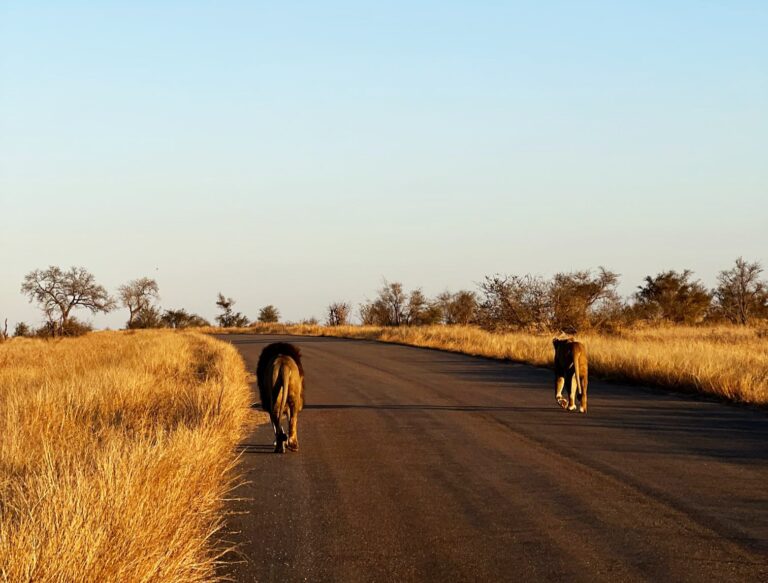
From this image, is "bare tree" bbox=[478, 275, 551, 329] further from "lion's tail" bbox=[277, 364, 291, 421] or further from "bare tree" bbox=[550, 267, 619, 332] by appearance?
"lion's tail" bbox=[277, 364, 291, 421]

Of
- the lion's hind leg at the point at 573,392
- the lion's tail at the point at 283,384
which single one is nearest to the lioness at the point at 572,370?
the lion's hind leg at the point at 573,392

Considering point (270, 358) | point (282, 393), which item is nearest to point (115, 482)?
point (282, 393)

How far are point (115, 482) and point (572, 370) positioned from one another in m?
9.06

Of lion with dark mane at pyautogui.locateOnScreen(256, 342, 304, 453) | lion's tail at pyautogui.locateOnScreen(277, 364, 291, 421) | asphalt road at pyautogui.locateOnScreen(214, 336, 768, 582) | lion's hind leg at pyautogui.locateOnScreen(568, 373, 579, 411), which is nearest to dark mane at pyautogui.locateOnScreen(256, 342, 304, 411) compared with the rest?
lion with dark mane at pyautogui.locateOnScreen(256, 342, 304, 453)

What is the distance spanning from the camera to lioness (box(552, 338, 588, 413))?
43.7 feet

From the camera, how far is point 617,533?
20.1 ft

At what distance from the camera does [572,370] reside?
43.8ft

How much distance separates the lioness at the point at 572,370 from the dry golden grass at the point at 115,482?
5536mm

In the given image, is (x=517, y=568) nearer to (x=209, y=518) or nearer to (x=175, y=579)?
(x=175, y=579)

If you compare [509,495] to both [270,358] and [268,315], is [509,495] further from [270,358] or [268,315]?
[268,315]

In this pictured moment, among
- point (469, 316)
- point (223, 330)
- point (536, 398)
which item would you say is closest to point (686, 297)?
point (469, 316)

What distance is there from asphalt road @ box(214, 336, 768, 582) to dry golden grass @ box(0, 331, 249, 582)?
43 centimetres

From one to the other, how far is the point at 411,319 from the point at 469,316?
5120 millimetres

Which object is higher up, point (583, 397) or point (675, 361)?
point (675, 361)
